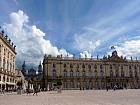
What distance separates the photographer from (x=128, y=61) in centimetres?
11550

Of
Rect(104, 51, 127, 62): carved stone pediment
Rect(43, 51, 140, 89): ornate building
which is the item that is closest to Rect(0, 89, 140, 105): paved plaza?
Rect(43, 51, 140, 89): ornate building

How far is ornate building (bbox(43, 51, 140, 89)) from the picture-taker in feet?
344

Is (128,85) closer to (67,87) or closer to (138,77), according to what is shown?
(138,77)

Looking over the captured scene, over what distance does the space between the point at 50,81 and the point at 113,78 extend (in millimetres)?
29248

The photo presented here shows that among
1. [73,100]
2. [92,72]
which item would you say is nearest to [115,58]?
[92,72]

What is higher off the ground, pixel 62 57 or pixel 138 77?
pixel 62 57

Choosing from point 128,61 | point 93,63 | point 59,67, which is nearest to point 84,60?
point 93,63

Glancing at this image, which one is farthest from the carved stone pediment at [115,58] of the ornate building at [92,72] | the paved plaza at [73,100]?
the paved plaza at [73,100]

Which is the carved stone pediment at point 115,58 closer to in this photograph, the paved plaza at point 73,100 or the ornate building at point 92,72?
the ornate building at point 92,72

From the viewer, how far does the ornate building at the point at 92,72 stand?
10475 centimetres

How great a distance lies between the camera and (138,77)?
381 ft

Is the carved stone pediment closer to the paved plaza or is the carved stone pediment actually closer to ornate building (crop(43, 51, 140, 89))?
ornate building (crop(43, 51, 140, 89))

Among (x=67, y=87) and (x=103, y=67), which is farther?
(x=103, y=67)

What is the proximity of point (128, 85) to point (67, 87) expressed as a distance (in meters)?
29.4
